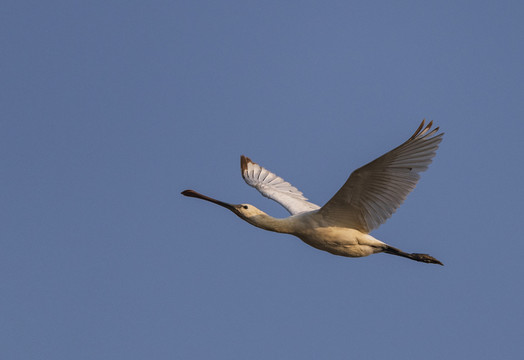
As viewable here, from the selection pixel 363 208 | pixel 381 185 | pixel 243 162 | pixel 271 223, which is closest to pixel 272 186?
pixel 243 162

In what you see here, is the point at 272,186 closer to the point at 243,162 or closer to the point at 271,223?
the point at 243,162

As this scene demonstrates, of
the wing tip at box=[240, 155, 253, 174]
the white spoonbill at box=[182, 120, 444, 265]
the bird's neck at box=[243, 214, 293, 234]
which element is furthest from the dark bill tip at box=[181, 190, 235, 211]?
the wing tip at box=[240, 155, 253, 174]

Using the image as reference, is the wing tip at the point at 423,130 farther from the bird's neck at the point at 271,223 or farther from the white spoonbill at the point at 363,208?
the bird's neck at the point at 271,223

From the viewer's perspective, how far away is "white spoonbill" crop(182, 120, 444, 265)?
12.6m

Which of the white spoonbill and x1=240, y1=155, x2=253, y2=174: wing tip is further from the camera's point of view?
x1=240, y1=155, x2=253, y2=174: wing tip

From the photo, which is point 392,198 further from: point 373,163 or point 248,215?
point 248,215

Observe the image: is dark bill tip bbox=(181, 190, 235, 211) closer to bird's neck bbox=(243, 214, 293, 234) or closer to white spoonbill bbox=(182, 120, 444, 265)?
white spoonbill bbox=(182, 120, 444, 265)

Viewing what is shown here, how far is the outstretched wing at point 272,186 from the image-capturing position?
1698cm

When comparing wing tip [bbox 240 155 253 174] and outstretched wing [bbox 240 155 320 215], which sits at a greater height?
wing tip [bbox 240 155 253 174]

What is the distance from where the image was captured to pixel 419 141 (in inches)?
493

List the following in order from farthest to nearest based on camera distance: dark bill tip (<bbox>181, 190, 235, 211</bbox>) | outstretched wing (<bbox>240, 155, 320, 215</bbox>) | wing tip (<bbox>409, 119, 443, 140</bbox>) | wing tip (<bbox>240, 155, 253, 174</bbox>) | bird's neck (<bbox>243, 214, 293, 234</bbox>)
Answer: wing tip (<bbox>240, 155, 253, 174</bbox>) < outstretched wing (<bbox>240, 155, 320, 215</bbox>) < dark bill tip (<bbox>181, 190, 235, 211</bbox>) < bird's neck (<bbox>243, 214, 293, 234</bbox>) < wing tip (<bbox>409, 119, 443, 140</bbox>)

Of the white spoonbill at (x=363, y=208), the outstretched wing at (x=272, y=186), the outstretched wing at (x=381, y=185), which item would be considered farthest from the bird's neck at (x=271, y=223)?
the outstretched wing at (x=272, y=186)

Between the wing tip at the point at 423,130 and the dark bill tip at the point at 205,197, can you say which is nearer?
the wing tip at the point at 423,130

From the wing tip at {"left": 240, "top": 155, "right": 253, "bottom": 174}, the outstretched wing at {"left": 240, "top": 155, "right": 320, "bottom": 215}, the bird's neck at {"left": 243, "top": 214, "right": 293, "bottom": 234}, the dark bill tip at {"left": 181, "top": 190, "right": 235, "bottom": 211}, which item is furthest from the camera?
the wing tip at {"left": 240, "top": 155, "right": 253, "bottom": 174}
